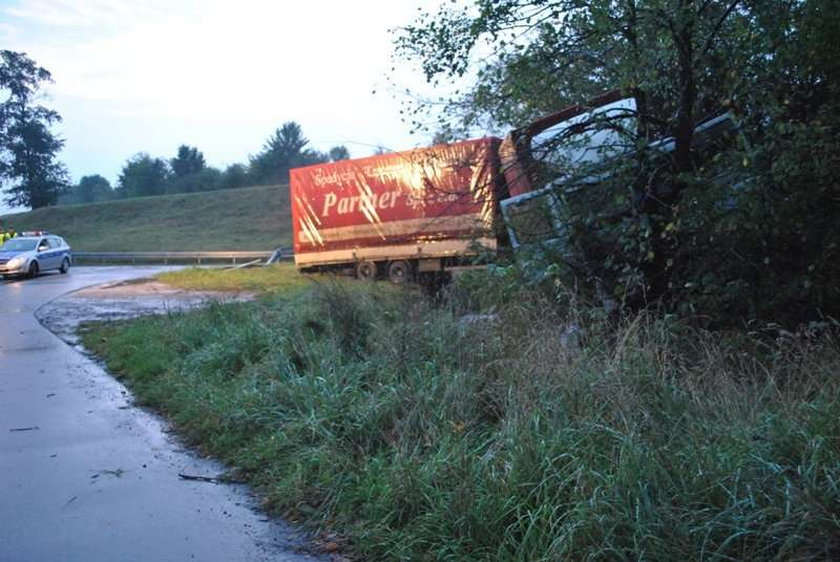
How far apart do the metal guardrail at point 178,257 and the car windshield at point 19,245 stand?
31.7 feet

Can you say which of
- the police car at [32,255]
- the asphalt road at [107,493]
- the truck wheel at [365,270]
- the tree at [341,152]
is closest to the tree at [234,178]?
the tree at [341,152]

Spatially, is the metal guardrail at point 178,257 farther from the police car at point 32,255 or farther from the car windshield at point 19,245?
the car windshield at point 19,245

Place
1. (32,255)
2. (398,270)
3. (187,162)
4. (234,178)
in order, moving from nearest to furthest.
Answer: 1. (398,270)
2. (32,255)
3. (234,178)
4. (187,162)

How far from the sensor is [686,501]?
145 inches

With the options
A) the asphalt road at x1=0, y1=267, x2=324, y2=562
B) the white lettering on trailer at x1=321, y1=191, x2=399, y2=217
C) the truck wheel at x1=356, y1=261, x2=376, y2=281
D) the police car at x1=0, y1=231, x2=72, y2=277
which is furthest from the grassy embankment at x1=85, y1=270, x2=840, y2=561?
the police car at x1=0, y1=231, x2=72, y2=277

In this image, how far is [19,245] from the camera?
96.7ft

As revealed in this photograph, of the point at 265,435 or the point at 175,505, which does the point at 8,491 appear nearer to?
the point at 175,505

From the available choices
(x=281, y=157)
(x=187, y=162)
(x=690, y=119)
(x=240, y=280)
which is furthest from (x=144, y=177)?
(x=690, y=119)

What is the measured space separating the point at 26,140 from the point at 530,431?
7658 centimetres

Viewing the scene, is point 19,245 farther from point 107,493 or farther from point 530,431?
point 530,431

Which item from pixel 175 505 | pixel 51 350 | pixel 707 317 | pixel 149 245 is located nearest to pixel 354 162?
pixel 51 350

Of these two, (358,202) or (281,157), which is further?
(281,157)

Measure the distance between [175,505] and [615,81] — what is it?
250 inches

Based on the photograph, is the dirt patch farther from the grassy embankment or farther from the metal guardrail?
the metal guardrail
